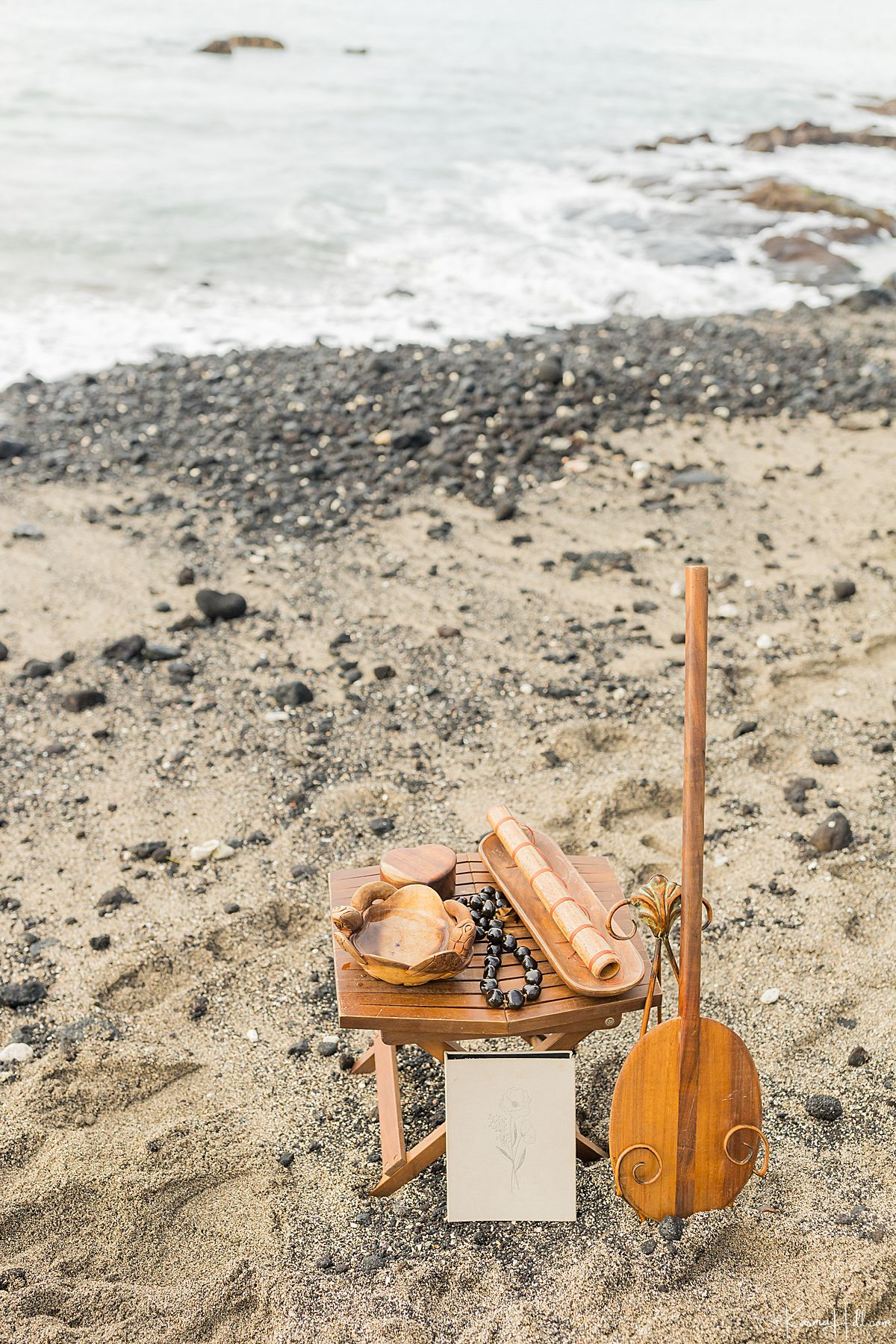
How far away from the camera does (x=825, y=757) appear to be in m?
4.34

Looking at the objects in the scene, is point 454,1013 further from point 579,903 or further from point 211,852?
point 211,852

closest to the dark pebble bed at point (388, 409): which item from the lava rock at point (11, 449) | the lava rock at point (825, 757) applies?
the lava rock at point (11, 449)

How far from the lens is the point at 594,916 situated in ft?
8.38

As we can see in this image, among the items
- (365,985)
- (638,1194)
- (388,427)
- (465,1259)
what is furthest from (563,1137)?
(388,427)

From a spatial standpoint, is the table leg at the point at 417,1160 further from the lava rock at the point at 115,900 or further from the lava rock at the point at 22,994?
the lava rock at the point at 115,900

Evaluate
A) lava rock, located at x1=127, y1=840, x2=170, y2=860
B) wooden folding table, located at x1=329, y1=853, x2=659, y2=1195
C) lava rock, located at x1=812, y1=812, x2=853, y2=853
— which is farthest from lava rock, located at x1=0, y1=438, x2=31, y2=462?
lava rock, located at x1=812, y1=812, x2=853, y2=853

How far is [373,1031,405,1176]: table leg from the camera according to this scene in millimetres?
2664

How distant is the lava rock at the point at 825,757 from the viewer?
4332mm

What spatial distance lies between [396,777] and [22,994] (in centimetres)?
163

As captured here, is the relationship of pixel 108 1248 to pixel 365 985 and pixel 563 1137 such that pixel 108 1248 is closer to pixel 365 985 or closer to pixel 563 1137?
pixel 365 985

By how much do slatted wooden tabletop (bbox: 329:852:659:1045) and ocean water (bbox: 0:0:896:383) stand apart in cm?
859

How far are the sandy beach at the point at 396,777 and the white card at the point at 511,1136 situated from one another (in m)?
0.11

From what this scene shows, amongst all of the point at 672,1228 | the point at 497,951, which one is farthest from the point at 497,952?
the point at 672,1228

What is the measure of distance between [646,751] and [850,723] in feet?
2.99
